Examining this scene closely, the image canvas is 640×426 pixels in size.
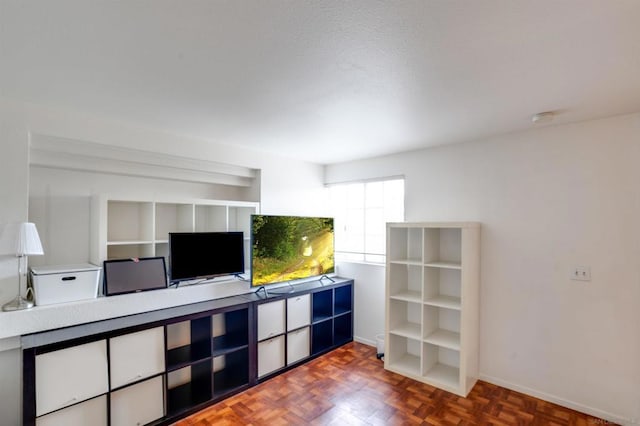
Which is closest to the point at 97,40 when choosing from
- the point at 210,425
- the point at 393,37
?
the point at 393,37

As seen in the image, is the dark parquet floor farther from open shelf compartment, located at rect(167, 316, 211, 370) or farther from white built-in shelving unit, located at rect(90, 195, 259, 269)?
white built-in shelving unit, located at rect(90, 195, 259, 269)

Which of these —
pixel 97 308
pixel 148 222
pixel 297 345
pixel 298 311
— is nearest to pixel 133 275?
pixel 97 308

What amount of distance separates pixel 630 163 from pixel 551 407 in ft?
6.67

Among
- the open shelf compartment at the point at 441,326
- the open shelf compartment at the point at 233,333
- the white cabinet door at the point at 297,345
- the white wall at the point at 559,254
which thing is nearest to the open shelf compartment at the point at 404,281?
the open shelf compartment at the point at 441,326

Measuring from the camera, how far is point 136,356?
2307 mm

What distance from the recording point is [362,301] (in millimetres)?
4059

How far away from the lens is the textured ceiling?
4.10ft

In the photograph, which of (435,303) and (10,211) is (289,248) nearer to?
(435,303)

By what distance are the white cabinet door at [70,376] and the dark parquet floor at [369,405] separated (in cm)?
74

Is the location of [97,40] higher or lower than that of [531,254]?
higher

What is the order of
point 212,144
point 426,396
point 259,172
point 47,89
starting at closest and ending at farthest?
point 47,89
point 426,396
point 212,144
point 259,172

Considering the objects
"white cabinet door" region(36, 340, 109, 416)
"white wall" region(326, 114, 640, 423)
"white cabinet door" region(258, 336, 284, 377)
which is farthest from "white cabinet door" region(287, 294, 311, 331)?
"white wall" region(326, 114, 640, 423)

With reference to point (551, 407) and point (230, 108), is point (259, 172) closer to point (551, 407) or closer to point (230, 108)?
point (230, 108)

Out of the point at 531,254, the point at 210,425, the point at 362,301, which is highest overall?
the point at 531,254
